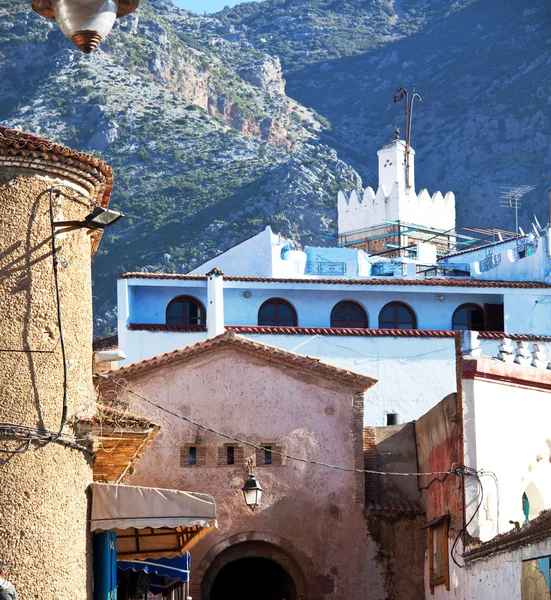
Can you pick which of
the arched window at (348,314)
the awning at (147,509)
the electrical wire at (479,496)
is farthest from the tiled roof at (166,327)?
the awning at (147,509)

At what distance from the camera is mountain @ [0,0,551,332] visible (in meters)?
82.2

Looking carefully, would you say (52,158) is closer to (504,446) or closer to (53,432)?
(53,432)

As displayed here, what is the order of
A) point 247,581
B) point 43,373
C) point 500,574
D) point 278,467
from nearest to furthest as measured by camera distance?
point 43,373 < point 500,574 < point 278,467 < point 247,581

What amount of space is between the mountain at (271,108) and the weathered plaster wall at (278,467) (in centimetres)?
4411

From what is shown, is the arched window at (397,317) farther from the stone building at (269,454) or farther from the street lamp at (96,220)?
the street lamp at (96,220)

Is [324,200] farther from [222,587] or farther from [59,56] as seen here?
[222,587]

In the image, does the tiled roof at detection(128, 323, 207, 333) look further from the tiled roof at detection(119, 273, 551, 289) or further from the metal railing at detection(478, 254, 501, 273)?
the metal railing at detection(478, 254, 501, 273)

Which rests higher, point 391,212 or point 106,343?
point 391,212

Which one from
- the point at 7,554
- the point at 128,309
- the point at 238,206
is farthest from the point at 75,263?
the point at 238,206

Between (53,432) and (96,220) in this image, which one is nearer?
(53,432)

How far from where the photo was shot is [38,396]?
563 inches

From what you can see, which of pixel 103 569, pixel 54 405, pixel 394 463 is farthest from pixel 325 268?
pixel 54 405

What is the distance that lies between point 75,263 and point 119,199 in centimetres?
7201

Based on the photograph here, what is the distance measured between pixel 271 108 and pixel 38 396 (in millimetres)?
100011
